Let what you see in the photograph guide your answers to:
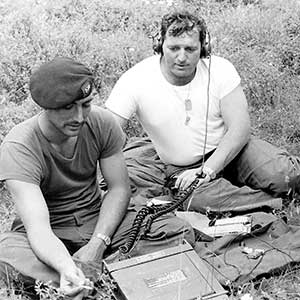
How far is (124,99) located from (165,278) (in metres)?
1.50

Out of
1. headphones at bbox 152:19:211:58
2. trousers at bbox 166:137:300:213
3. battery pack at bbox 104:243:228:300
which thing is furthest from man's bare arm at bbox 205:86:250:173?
battery pack at bbox 104:243:228:300

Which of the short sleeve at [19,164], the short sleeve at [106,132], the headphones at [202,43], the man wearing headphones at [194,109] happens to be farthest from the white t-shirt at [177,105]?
the short sleeve at [19,164]

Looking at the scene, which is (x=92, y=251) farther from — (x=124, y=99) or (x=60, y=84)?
(x=124, y=99)

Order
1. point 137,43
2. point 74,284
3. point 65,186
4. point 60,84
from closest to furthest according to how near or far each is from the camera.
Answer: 1. point 74,284
2. point 60,84
3. point 65,186
4. point 137,43

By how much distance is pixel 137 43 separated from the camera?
6.24 m

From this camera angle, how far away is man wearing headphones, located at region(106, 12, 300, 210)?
420cm

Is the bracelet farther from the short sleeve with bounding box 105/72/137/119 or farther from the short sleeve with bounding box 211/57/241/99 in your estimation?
the short sleeve with bounding box 105/72/137/119

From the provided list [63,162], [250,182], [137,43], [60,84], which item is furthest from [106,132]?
[137,43]

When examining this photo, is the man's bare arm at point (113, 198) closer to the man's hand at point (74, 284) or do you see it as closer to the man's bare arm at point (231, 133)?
the man's hand at point (74, 284)

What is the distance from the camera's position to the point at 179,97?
4.29m

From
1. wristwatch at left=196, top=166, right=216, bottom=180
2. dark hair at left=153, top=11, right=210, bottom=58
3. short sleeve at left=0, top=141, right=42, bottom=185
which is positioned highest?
dark hair at left=153, top=11, right=210, bottom=58

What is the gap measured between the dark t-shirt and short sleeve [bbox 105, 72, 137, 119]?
628mm

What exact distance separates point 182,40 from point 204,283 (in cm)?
168

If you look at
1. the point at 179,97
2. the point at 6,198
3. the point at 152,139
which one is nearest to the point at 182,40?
the point at 179,97
